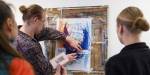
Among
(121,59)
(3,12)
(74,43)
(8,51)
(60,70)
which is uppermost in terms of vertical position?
(3,12)

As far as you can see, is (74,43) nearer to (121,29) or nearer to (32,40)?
(32,40)

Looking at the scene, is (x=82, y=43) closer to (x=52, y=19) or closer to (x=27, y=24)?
(x=52, y=19)

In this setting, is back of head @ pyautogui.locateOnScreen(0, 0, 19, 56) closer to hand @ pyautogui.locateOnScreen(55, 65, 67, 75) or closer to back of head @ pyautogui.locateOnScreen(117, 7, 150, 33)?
back of head @ pyautogui.locateOnScreen(117, 7, 150, 33)

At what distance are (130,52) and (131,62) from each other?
0.17 feet

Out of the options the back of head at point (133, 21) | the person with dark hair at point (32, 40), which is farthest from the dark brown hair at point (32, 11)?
the back of head at point (133, 21)

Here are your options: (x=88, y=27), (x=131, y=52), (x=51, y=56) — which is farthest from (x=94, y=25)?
(x=131, y=52)

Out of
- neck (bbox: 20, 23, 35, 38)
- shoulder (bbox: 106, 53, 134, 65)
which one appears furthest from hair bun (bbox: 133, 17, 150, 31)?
neck (bbox: 20, 23, 35, 38)

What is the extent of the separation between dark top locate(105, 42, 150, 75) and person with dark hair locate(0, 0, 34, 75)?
1.67 feet

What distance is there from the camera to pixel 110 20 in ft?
8.10

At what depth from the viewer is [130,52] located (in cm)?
150

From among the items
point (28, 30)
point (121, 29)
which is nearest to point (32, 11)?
point (28, 30)

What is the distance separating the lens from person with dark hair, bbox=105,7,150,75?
58.1 inches

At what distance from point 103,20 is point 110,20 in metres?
0.06

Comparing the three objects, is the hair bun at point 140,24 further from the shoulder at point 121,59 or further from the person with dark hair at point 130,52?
the shoulder at point 121,59
